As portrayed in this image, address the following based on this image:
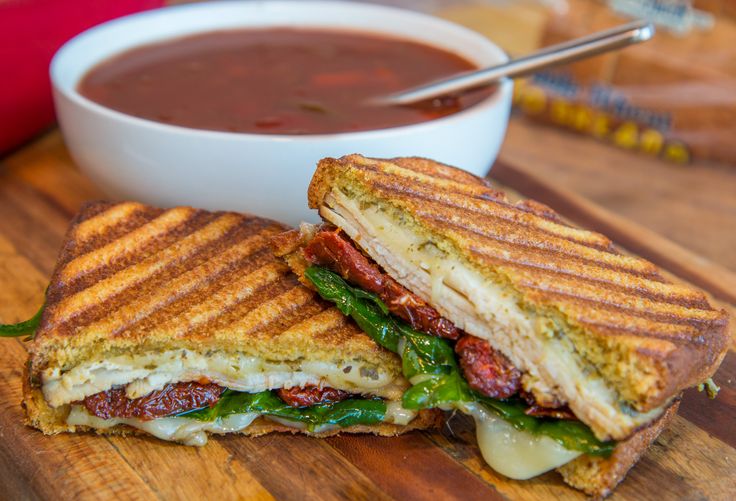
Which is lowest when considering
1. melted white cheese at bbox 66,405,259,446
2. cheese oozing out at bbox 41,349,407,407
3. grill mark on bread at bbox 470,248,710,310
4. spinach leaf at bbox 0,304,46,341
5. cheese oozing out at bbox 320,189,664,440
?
melted white cheese at bbox 66,405,259,446

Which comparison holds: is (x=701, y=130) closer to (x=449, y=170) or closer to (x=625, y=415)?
(x=449, y=170)

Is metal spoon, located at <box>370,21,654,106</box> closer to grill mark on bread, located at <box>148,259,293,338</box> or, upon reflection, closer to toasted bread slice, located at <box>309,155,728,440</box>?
toasted bread slice, located at <box>309,155,728,440</box>

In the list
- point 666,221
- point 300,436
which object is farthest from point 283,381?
point 666,221

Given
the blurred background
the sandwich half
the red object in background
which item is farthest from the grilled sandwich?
the red object in background

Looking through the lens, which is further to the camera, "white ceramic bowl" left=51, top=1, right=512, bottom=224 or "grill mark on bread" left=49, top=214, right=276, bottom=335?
"white ceramic bowl" left=51, top=1, right=512, bottom=224

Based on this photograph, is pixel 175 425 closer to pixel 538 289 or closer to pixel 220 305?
pixel 220 305

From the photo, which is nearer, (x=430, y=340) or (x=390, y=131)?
(x=430, y=340)

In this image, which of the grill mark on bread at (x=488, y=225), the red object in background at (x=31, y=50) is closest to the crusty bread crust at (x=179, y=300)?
the grill mark on bread at (x=488, y=225)
